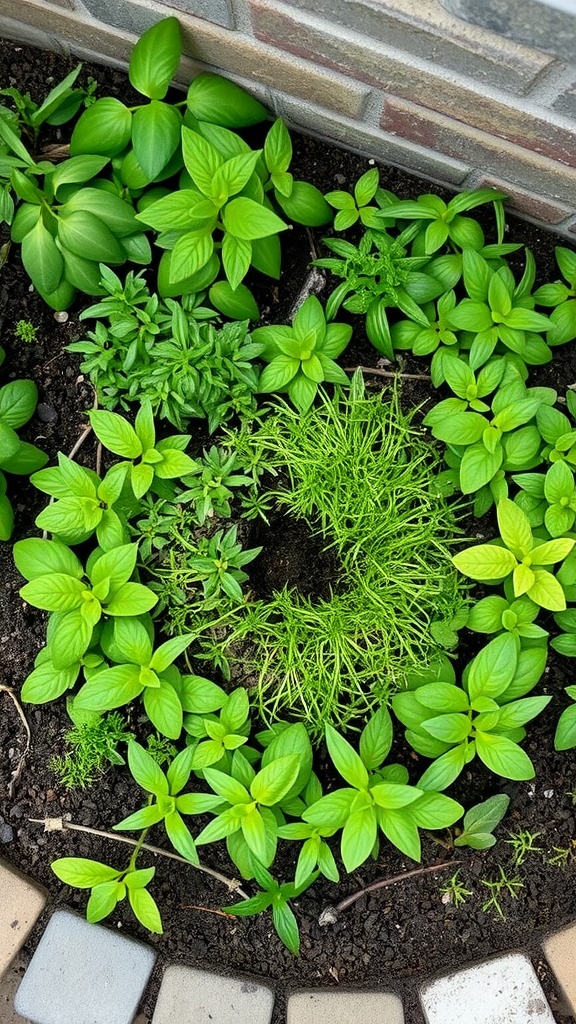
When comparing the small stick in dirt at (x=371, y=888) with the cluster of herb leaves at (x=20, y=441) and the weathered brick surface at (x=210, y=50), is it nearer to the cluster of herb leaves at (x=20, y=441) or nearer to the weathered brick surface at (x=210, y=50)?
the cluster of herb leaves at (x=20, y=441)

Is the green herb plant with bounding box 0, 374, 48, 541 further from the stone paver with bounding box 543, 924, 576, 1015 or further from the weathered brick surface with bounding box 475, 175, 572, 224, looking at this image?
the stone paver with bounding box 543, 924, 576, 1015

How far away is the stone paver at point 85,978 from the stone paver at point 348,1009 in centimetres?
36

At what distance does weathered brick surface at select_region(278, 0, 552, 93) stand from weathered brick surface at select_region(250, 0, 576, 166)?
0.03 metres

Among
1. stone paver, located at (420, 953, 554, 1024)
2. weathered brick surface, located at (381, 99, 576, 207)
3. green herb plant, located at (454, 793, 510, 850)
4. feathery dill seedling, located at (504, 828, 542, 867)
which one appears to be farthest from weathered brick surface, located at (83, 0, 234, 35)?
stone paver, located at (420, 953, 554, 1024)

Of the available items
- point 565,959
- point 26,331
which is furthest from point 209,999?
point 26,331

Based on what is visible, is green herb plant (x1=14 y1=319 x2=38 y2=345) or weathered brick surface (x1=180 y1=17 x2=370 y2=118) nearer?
weathered brick surface (x1=180 y1=17 x2=370 y2=118)

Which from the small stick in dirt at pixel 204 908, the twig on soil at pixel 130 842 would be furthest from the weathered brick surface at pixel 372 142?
the small stick in dirt at pixel 204 908

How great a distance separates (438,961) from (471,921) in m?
0.12

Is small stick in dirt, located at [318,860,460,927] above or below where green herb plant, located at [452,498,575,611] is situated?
below

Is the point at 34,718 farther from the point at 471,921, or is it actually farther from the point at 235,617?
the point at 471,921

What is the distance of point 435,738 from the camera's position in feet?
5.45

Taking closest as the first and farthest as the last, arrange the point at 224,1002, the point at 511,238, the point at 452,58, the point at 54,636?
1. the point at 452,58
2. the point at 54,636
3. the point at 224,1002
4. the point at 511,238

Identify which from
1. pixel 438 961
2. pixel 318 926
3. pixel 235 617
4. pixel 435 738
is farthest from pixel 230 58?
pixel 438 961

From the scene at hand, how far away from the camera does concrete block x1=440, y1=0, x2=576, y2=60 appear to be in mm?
1185
